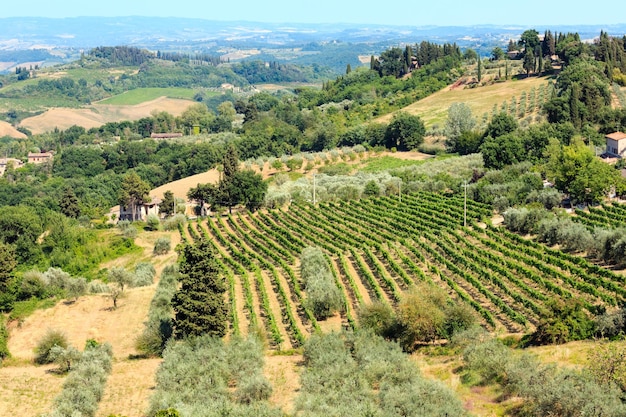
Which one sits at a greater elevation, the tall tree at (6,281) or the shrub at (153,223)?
the tall tree at (6,281)

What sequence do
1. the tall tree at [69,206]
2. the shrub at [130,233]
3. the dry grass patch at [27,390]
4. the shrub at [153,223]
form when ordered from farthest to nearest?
the tall tree at [69,206] < the shrub at [153,223] < the shrub at [130,233] < the dry grass patch at [27,390]

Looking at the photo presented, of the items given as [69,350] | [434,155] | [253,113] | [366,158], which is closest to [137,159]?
[253,113]

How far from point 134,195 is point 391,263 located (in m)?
33.7

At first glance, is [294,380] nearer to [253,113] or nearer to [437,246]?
[437,246]

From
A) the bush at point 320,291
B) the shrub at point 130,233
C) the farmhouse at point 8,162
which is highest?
the bush at point 320,291

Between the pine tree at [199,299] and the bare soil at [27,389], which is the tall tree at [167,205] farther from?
the bare soil at [27,389]

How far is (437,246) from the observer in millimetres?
48062

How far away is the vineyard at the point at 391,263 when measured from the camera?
3722 centimetres

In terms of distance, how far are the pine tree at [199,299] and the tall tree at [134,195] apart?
120 ft

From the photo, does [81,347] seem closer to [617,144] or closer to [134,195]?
[134,195]

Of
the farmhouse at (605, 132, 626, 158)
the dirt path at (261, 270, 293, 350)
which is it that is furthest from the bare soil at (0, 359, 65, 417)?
the farmhouse at (605, 132, 626, 158)

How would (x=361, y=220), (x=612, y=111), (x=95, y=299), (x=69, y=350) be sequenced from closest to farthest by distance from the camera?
(x=69, y=350)
(x=95, y=299)
(x=361, y=220)
(x=612, y=111)

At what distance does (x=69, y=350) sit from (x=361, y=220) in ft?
91.8

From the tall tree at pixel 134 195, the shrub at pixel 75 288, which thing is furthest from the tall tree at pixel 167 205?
the shrub at pixel 75 288
